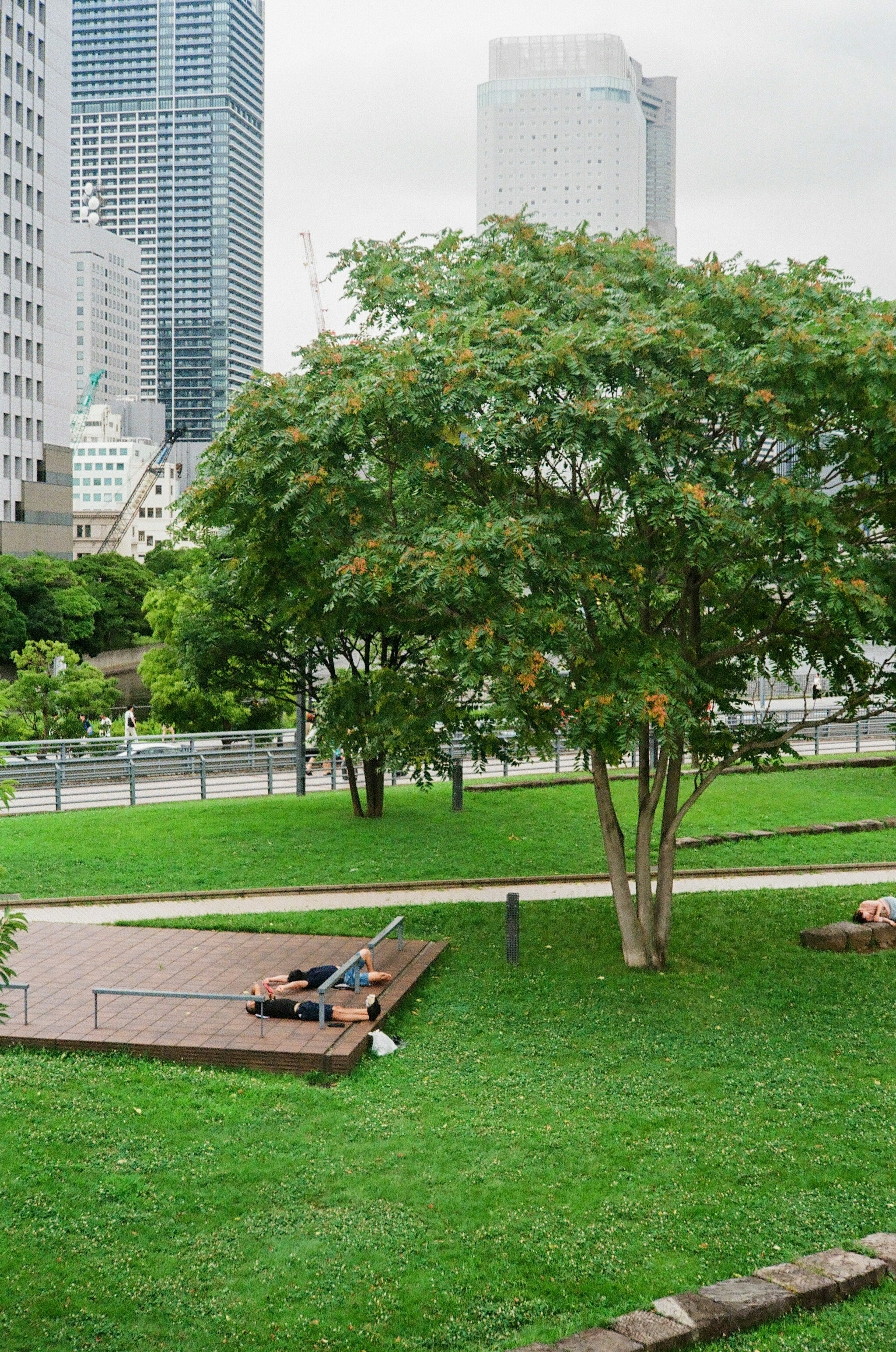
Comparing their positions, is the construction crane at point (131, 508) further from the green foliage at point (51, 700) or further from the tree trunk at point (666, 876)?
the tree trunk at point (666, 876)

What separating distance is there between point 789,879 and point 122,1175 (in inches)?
509

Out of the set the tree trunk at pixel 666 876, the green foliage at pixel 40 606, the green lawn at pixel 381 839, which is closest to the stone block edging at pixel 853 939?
the tree trunk at pixel 666 876

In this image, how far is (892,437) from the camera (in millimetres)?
11086

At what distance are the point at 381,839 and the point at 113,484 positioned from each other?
16262 cm

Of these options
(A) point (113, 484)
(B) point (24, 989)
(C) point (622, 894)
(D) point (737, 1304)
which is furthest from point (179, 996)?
(A) point (113, 484)

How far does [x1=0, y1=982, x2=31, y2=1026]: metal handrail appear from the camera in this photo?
1148 centimetres

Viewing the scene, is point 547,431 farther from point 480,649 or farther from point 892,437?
point 892,437

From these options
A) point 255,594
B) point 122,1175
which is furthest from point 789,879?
point 122,1175

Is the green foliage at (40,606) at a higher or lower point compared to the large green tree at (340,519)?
higher

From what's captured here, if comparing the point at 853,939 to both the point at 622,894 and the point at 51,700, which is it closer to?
the point at 622,894

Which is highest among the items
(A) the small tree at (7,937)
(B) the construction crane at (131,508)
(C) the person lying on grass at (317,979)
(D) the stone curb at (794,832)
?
(B) the construction crane at (131,508)

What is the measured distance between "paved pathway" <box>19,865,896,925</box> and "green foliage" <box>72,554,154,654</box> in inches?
2276

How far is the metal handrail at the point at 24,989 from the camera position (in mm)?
11477

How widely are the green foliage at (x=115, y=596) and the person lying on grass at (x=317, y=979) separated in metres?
62.4
